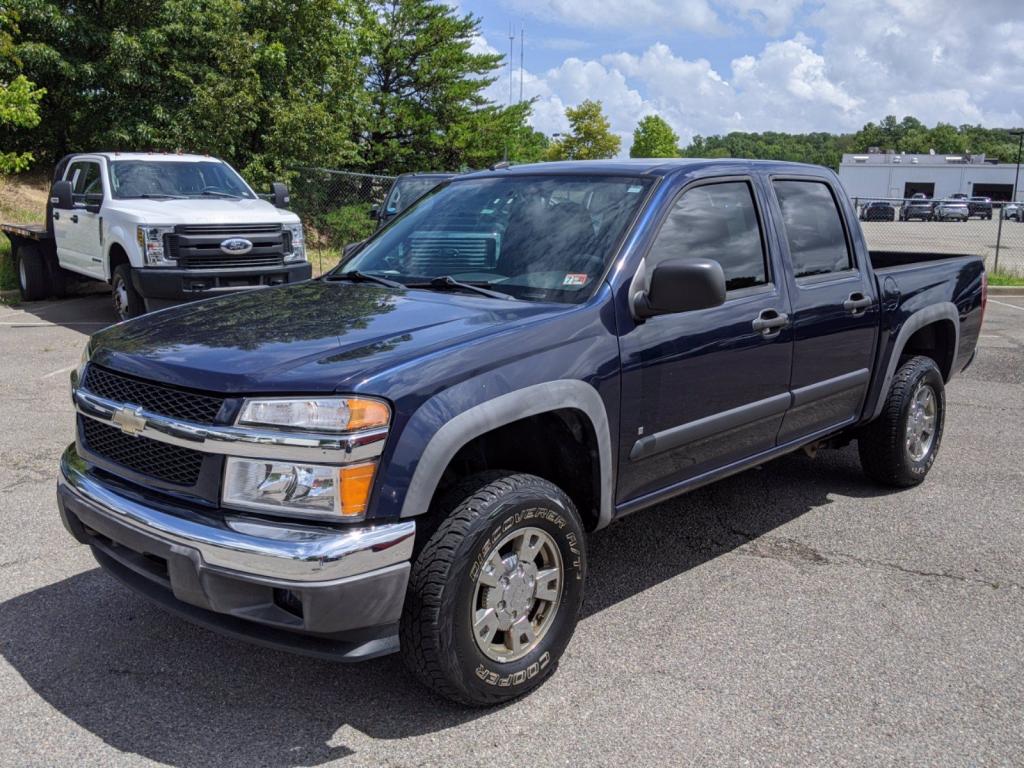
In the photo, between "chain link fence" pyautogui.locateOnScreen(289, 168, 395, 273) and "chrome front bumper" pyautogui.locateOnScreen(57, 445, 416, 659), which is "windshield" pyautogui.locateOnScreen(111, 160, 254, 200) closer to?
"chain link fence" pyautogui.locateOnScreen(289, 168, 395, 273)

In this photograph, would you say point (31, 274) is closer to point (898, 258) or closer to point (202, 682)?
point (898, 258)

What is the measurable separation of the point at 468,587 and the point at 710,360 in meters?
1.52

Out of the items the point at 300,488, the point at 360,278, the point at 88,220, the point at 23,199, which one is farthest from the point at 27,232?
the point at 300,488

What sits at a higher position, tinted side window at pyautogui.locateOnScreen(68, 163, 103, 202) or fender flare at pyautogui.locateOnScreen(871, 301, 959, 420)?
tinted side window at pyautogui.locateOnScreen(68, 163, 103, 202)

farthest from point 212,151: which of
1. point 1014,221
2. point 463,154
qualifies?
point 1014,221

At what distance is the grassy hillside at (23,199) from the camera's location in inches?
756

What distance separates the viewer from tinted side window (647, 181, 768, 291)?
392 cm

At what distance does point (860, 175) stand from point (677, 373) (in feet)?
303

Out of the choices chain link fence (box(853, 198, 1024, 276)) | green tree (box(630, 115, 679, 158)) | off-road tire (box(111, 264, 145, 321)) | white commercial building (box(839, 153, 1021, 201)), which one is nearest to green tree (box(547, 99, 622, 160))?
green tree (box(630, 115, 679, 158))

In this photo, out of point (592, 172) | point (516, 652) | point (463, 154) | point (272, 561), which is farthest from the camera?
point (463, 154)

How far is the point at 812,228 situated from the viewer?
4754 millimetres

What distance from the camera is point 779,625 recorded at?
3807 mm

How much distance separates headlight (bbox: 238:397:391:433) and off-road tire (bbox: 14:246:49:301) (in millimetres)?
12011

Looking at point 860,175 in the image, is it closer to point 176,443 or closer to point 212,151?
point 212,151
